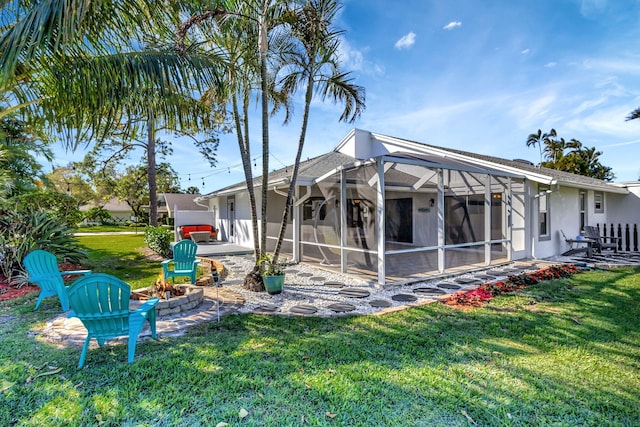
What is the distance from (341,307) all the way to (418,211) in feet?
21.2

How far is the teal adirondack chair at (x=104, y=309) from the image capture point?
3.54 meters

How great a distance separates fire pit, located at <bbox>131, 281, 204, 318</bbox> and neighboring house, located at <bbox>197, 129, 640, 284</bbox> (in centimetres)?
417

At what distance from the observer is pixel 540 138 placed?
41.2 m

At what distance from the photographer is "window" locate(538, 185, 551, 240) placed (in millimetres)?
11141

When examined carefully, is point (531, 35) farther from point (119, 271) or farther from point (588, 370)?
point (119, 271)

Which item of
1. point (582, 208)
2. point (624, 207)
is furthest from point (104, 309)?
point (624, 207)

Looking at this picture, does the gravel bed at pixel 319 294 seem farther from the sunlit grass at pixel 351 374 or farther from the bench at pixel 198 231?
the bench at pixel 198 231

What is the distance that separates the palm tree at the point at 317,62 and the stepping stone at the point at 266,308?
57.1 inches

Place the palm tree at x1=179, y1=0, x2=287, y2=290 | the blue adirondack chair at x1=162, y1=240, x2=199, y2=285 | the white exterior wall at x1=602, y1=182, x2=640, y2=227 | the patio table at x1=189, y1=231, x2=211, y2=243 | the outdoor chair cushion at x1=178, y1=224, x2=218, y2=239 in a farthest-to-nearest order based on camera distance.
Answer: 1. the outdoor chair cushion at x1=178, y1=224, x2=218, y2=239
2. the patio table at x1=189, y1=231, x2=211, y2=243
3. the white exterior wall at x1=602, y1=182, x2=640, y2=227
4. the blue adirondack chair at x1=162, y1=240, x2=199, y2=285
5. the palm tree at x1=179, y1=0, x2=287, y2=290

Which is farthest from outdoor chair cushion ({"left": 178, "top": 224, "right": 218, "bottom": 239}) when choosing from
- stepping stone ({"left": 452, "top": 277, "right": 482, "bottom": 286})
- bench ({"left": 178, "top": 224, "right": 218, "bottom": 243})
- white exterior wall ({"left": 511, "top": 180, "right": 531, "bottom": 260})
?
white exterior wall ({"left": 511, "top": 180, "right": 531, "bottom": 260})

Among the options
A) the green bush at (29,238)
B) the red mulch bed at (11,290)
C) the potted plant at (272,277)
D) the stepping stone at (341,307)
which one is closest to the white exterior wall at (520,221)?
the stepping stone at (341,307)

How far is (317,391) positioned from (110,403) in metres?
1.99

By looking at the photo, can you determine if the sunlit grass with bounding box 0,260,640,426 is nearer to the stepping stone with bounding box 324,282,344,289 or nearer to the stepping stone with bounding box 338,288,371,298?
the stepping stone with bounding box 338,288,371,298

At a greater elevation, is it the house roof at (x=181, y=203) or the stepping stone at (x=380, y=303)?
the house roof at (x=181, y=203)
